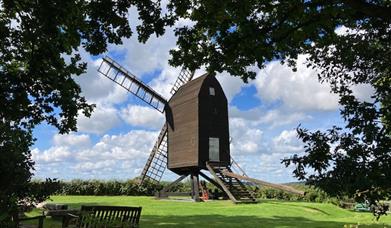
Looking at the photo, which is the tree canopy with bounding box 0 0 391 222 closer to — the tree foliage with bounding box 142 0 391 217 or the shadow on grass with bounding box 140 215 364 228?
the tree foliage with bounding box 142 0 391 217

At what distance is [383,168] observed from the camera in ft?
17.9

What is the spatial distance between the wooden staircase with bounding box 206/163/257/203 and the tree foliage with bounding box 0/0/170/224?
56.9 feet

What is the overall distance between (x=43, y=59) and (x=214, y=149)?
2175 cm

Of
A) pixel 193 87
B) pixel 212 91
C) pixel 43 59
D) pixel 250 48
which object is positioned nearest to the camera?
pixel 250 48

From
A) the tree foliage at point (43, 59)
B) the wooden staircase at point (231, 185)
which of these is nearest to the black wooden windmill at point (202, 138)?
the wooden staircase at point (231, 185)

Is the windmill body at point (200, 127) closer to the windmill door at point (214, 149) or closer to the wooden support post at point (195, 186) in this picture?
the windmill door at point (214, 149)

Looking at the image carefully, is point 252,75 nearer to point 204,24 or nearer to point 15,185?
point 204,24

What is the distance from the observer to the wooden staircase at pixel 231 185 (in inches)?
1166

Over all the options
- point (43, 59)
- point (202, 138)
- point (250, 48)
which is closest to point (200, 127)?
point (202, 138)

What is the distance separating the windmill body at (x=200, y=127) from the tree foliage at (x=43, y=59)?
59.1 feet

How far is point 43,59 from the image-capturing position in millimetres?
12359

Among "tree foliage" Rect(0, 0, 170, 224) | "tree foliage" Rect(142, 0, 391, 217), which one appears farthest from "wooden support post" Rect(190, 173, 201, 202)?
"tree foliage" Rect(142, 0, 391, 217)

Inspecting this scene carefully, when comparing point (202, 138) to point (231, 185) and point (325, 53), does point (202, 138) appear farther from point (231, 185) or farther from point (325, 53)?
point (325, 53)

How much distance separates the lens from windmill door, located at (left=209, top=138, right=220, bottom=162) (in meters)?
32.6
